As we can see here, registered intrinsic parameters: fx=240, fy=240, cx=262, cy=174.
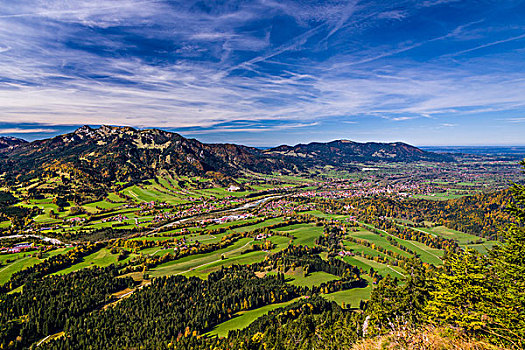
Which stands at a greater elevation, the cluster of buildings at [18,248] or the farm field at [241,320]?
the cluster of buildings at [18,248]

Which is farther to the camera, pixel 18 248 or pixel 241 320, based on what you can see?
pixel 18 248

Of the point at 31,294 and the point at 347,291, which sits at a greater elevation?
the point at 31,294

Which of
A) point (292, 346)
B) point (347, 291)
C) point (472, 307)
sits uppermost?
point (472, 307)

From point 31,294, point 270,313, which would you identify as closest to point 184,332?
point 270,313

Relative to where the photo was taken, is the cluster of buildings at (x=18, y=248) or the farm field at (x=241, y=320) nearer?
the farm field at (x=241, y=320)

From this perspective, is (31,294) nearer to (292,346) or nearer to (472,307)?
(292,346)

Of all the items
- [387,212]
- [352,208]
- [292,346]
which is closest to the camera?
[292,346]

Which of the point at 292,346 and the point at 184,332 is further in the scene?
the point at 184,332

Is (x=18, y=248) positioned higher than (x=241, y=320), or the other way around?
(x=18, y=248)

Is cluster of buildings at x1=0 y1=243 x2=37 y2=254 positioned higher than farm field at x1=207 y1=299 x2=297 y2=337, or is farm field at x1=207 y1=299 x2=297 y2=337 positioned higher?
cluster of buildings at x1=0 y1=243 x2=37 y2=254

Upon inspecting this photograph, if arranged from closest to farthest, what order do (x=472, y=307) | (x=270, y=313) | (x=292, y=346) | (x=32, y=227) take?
(x=472, y=307) < (x=292, y=346) < (x=270, y=313) < (x=32, y=227)

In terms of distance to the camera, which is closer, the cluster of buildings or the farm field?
the farm field
